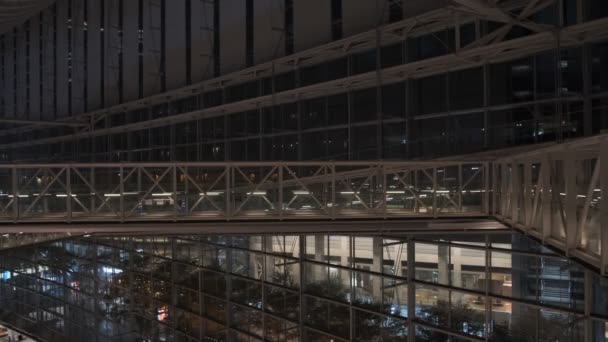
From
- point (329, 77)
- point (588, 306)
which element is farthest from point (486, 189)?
point (329, 77)

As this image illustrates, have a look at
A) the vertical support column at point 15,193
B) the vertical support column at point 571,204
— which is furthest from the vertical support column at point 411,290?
the vertical support column at point 15,193

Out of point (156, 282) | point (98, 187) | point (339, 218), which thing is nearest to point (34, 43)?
point (156, 282)

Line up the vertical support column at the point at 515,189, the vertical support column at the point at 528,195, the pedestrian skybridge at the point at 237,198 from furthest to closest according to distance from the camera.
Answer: the pedestrian skybridge at the point at 237,198, the vertical support column at the point at 515,189, the vertical support column at the point at 528,195

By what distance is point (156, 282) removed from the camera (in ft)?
82.5

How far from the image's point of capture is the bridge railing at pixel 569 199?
548 cm

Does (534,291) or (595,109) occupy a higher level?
(595,109)

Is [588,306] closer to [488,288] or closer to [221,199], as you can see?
[488,288]

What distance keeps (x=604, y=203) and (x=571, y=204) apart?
1.52 meters

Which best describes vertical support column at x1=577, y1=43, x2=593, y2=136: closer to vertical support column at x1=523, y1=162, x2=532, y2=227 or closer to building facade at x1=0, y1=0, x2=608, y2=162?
building facade at x1=0, y1=0, x2=608, y2=162

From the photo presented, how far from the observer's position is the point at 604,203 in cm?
532

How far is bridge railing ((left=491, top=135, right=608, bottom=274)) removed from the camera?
18.0 ft

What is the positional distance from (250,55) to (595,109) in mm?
14486

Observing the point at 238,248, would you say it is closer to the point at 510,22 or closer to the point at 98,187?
the point at 98,187

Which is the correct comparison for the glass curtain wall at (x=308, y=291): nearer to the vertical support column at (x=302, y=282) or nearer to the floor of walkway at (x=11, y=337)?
the vertical support column at (x=302, y=282)
